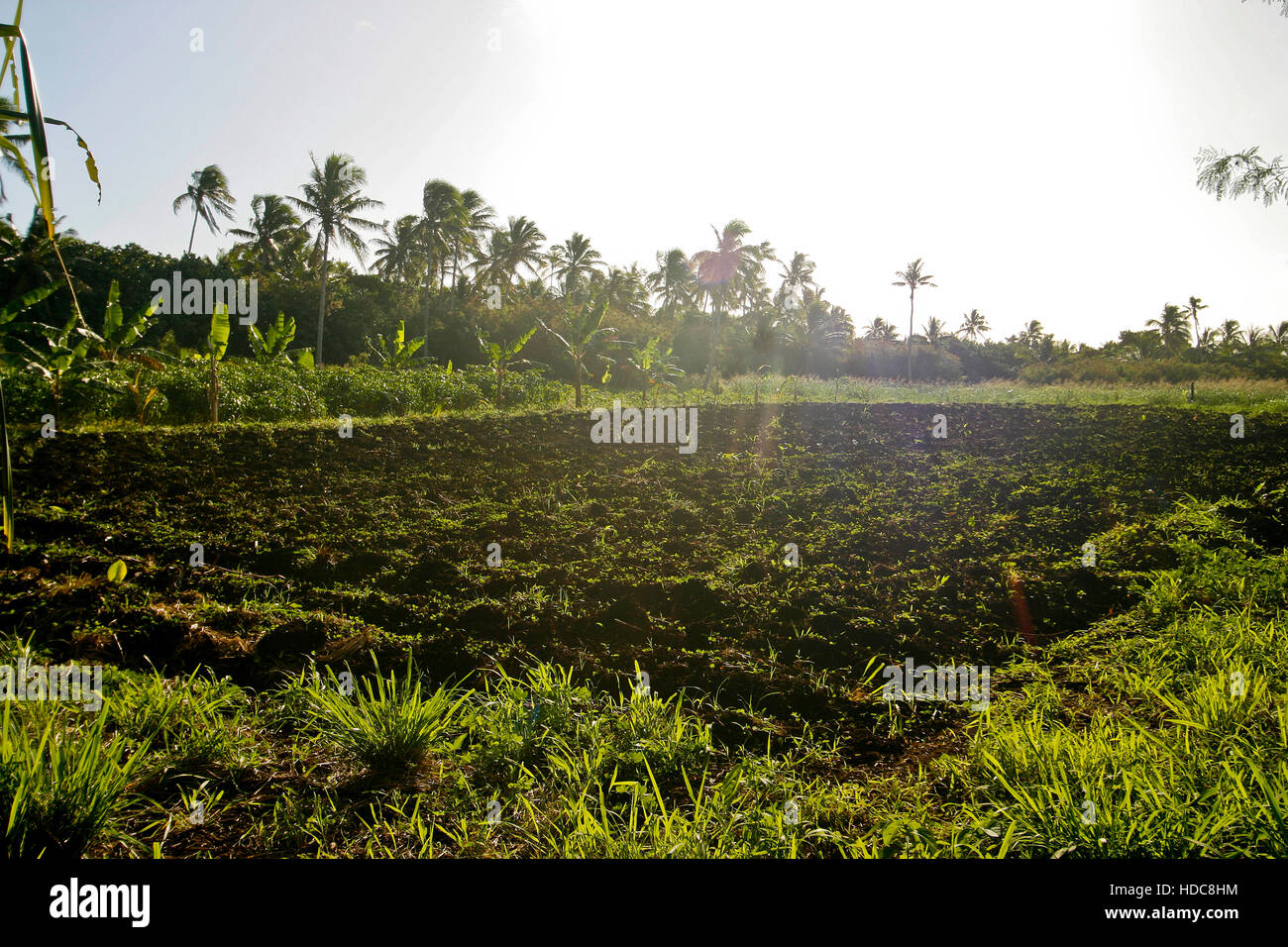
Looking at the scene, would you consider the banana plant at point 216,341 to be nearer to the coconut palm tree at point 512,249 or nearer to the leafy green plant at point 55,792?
the leafy green plant at point 55,792

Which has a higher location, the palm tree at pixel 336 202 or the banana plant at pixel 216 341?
the palm tree at pixel 336 202

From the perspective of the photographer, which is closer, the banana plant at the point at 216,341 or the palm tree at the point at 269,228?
the banana plant at the point at 216,341

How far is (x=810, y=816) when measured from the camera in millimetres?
2375

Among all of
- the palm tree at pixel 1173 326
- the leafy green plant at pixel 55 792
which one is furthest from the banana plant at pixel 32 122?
the palm tree at pixel 1173 326

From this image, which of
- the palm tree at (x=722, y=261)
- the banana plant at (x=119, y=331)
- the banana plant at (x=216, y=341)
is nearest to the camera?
the banana plant at (x=119, y=331)

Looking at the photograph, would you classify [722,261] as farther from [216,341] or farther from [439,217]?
[216,341]

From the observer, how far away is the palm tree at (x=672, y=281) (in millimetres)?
38625

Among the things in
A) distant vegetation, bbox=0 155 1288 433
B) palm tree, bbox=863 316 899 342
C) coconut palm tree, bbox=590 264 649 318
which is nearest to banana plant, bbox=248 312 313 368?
distant vegetation, bbox=0 155 1288 433

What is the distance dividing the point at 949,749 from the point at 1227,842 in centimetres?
→ 113

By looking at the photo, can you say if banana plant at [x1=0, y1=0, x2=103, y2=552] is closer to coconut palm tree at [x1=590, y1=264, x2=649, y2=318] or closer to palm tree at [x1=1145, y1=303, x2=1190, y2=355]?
coconut palm tree at [x1=590, y1=264, x2=649, y2=318]

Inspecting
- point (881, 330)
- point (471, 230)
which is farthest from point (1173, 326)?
point (471, 230)

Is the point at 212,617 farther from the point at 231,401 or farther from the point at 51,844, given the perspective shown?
the point at 231,401

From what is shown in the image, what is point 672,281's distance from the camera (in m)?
39.1
